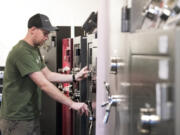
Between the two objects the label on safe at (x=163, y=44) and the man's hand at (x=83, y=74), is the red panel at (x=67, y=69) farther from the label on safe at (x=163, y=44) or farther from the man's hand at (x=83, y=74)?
the label on safe at (x=163, y=44)

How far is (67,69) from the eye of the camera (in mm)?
3174

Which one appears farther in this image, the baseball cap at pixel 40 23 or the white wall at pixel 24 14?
the white wall at pixel 24 14

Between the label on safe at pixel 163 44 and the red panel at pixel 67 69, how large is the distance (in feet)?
7.52

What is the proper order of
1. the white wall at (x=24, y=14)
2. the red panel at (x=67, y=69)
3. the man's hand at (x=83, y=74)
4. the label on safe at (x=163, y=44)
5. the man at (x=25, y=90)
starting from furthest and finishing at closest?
the white wall at (x=24, y=14) → the red panel at (x=67, y=69) → the man's hand at (x=83, y=74) → the man at (x=25, y=90) → the label on safe at (x=163, y=44)

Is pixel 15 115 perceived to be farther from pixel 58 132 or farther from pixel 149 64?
pixel 149 64

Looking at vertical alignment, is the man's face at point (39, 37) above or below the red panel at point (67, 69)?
above

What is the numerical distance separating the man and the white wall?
89.1 inches

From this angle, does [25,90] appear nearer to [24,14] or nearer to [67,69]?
[67,69]

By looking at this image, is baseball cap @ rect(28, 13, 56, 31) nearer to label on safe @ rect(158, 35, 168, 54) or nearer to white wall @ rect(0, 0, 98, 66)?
label on safe @ rect(158, 35, 168, 54)

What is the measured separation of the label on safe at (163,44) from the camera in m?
0.75

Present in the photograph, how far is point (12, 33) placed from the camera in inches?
186

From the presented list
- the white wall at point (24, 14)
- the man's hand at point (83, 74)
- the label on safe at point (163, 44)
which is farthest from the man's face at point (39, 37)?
the white wall at point (24, 14)

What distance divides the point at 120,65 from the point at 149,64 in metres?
0.47

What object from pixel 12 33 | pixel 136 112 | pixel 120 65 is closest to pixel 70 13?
pixel 12 33
